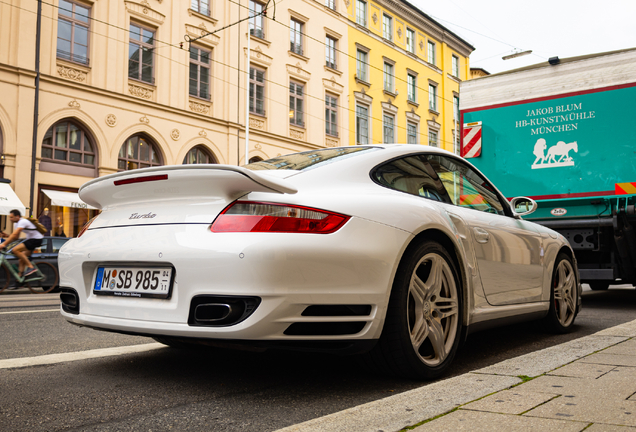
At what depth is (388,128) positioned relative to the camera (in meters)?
32.6

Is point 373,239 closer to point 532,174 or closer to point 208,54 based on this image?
point 532,174

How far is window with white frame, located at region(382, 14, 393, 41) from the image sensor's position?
32.7 metres

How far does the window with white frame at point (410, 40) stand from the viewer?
34888mm

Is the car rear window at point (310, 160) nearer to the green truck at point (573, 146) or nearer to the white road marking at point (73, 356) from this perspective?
the white road marking at point (73, 356)

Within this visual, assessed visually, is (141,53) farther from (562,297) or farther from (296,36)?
(562,297)

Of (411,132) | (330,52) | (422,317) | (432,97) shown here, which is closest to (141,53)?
(330,52)

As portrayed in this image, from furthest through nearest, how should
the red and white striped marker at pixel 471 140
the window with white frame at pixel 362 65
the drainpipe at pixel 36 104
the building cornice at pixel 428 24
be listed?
the building cornice at pixel 428 24 → the window with white frame at pixel 362 65 → the drainpipe at pixel 36 104 → the red and white striped marker at pixel 471 140

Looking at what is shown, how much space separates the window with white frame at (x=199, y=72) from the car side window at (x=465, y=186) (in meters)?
19.2

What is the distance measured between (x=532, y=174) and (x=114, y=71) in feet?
51.2

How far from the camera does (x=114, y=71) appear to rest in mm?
19625

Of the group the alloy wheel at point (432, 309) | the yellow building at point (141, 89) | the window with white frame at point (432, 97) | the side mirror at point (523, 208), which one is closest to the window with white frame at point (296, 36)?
the yellow building at point (141, 89)

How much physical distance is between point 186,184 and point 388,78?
31235 mm

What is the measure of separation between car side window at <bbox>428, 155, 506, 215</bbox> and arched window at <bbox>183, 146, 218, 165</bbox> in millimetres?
18749

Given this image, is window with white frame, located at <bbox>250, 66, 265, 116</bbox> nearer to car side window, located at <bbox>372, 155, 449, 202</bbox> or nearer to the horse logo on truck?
the horse logo on truck
